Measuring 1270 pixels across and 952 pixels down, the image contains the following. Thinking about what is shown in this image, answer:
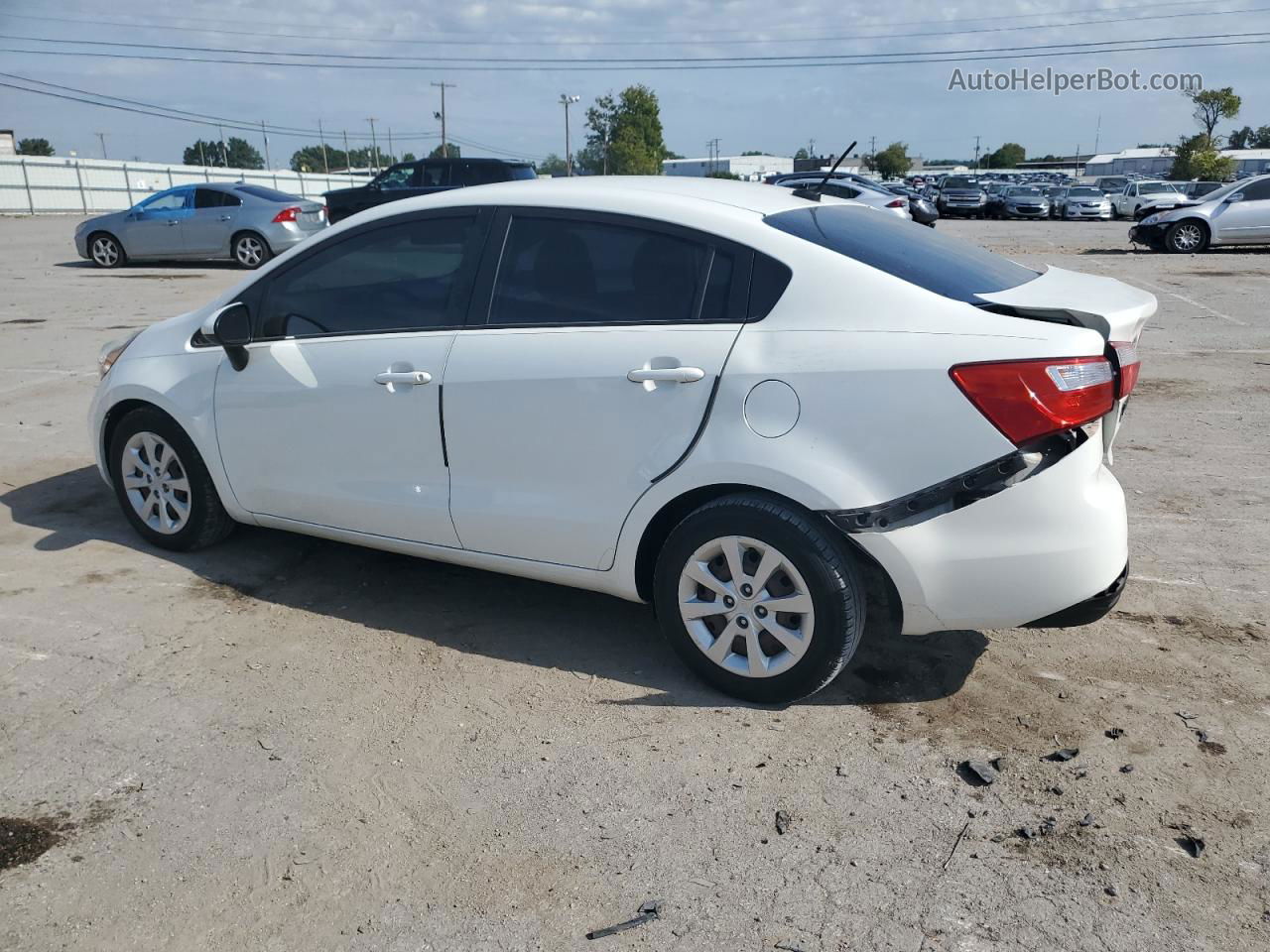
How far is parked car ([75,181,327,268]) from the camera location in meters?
18.5

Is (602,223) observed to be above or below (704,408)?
above

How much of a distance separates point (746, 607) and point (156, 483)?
304 centimetres

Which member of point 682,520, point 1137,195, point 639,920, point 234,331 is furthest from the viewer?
point 1137,195

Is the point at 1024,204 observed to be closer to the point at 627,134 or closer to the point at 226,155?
the point at 627,134

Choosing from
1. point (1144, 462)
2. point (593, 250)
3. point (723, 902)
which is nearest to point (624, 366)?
point (593, 250)

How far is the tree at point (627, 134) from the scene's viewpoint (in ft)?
324

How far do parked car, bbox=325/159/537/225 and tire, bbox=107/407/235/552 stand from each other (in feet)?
52.2

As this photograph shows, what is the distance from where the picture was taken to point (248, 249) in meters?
18.6

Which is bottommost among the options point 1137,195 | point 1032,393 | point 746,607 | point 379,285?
point 1137,195

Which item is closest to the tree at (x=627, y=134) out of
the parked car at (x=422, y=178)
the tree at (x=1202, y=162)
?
the tree at (x=1202, y=162)

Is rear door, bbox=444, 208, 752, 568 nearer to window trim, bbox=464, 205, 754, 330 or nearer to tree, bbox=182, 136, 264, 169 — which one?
window trim, bbox=464, 205, 754, 330

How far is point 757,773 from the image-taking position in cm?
328

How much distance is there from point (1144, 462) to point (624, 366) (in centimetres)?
429

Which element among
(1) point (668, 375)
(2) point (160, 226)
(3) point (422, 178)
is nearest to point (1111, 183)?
(3) point (422, 178)
